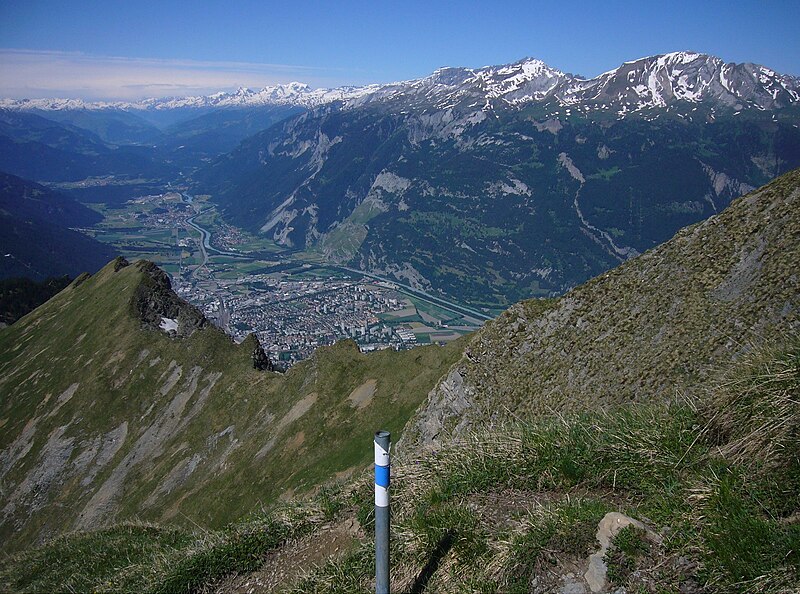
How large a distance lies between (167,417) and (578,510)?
66586 millimetres

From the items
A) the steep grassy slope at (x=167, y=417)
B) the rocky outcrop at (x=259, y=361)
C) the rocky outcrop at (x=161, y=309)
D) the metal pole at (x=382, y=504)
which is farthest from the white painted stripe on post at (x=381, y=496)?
the rocky outcrop at (x=161, y=309)

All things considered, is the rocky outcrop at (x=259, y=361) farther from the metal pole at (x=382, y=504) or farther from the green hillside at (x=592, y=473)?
the metal pole at (x=382, y=504)

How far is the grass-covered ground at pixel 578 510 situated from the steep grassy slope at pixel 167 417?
92.5 ft

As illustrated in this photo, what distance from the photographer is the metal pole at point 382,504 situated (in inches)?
246

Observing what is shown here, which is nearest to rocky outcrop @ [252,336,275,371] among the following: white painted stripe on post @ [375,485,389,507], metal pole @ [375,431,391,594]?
metal pole @ [375,431,391,594]

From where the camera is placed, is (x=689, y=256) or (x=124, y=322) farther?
(x=124, y=322)

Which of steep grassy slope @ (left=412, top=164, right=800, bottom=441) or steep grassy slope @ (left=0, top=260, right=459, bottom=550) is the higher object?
steep grassy slope @ (left=412, top=164, right=800, bottom=441)

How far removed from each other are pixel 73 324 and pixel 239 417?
2224 inches

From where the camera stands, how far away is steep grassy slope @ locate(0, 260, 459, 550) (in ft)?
147

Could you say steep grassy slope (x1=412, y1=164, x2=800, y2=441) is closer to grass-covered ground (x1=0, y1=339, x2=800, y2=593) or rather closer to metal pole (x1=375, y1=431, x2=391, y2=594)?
grass-covered ground (x1=0, y1=339, x2=800, y2=593)

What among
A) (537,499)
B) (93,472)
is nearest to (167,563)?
(537,499)

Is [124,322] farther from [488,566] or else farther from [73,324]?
[488,566]

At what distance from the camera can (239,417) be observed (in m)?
56.8

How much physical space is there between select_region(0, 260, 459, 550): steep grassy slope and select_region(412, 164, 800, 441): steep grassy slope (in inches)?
565
